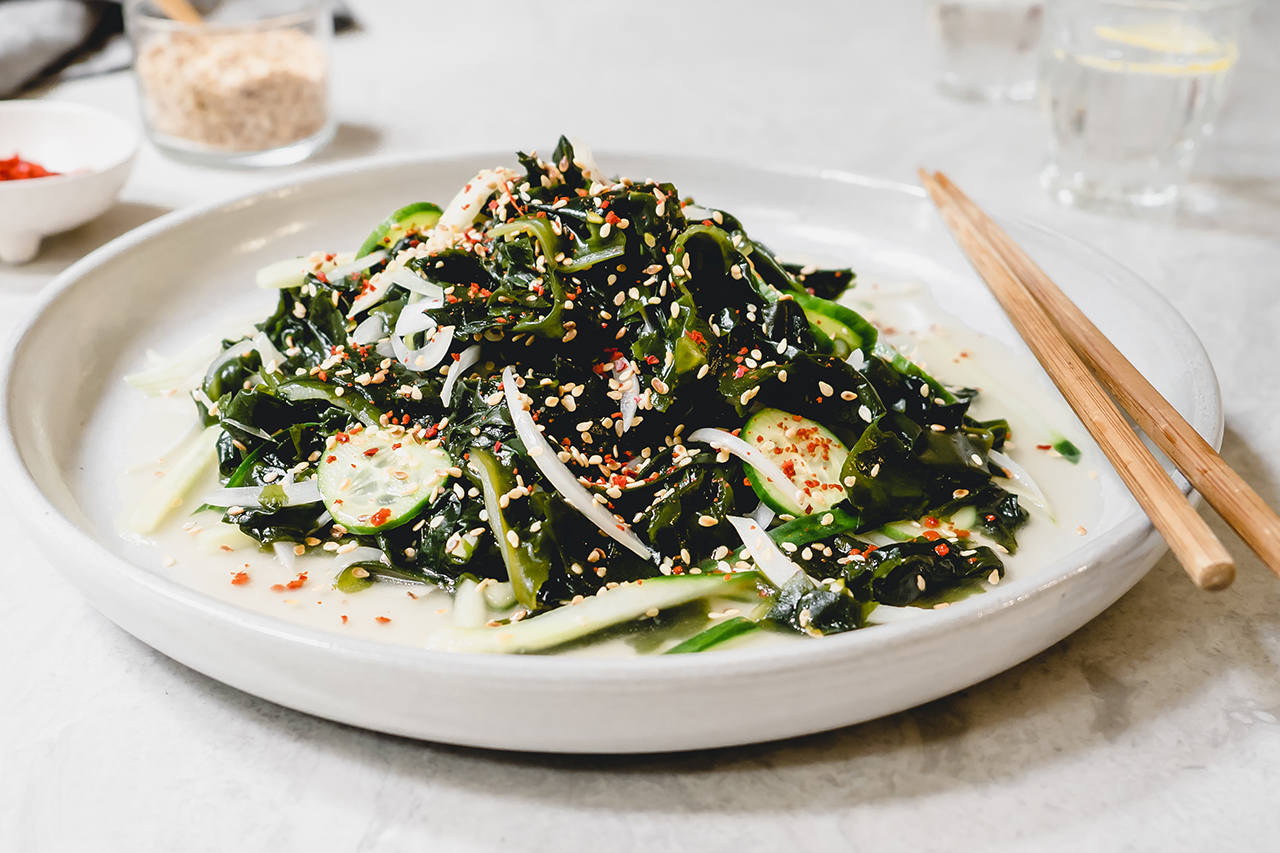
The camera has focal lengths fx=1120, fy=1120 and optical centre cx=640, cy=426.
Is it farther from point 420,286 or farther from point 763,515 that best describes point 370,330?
point 763,515

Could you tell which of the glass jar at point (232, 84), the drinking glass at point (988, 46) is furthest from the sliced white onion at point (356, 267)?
the drinking glass at point (988, 46)

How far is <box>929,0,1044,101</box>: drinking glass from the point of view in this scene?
477 cm

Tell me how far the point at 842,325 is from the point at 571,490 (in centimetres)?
78

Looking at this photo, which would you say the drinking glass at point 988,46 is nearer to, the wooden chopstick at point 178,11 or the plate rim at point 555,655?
the wooden chopstick at point 178,11

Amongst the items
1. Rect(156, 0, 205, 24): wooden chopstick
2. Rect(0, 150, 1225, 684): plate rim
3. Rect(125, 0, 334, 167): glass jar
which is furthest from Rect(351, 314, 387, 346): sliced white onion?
Rect(156, 0, 205, 24): wooden chopstick

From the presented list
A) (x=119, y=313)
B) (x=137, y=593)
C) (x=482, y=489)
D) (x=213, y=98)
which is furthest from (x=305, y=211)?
(x=137, y=593)

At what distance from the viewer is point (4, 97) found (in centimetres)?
462

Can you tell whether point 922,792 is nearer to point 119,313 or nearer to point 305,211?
point 119,313

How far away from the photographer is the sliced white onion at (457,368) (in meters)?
2.18

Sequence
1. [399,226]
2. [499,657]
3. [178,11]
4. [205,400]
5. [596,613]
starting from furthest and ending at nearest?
[178,11] → [399,226] → [205,400] → [596,613] → [499,657]

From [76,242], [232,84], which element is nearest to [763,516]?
[76,242]

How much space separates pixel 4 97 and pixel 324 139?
1.44m

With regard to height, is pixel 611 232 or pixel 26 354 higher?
pixel 611 232

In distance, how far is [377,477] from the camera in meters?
2.07
